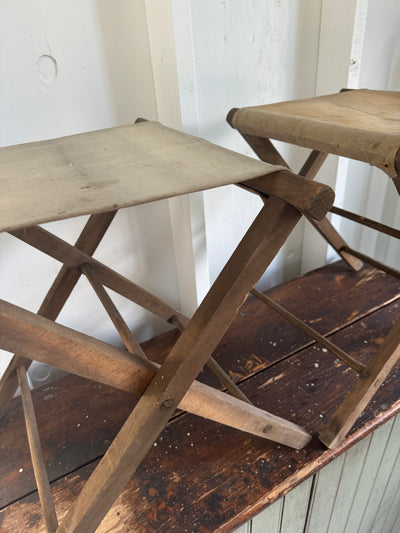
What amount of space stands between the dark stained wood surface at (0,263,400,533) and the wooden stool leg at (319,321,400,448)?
0.10ft

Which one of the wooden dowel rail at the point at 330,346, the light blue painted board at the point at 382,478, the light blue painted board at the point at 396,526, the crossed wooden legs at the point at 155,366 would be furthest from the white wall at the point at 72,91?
the light blue painted board at the point at 396,526

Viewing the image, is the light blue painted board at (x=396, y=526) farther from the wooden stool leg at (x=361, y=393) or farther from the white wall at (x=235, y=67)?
the white wall at (x=235, y=67)

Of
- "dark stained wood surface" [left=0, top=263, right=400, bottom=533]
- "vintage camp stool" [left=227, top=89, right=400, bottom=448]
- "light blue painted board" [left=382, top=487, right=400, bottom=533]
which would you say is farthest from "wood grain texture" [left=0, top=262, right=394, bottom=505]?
"light blue painted board" [left=382, top=487, right=400, bottom=533]

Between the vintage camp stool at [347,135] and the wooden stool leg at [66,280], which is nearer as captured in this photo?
the vintage camp stool at [347,135]

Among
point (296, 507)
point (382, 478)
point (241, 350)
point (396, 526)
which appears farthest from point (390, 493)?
point (241, 350)

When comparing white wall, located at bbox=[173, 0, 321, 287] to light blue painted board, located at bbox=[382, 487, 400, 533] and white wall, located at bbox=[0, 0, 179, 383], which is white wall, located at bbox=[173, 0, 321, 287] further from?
light blue painted board, located at bbox=[382, 487, 400, 533]

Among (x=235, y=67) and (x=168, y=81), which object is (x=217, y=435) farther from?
(x=235, y=67)

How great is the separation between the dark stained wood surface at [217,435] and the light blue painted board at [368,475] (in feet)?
0.21

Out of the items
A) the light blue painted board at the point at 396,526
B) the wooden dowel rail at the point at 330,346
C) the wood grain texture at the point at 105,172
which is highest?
the wood grain texture at the point at 105,172

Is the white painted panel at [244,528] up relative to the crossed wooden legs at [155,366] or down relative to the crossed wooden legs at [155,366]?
down

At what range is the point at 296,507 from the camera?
0.72 metres

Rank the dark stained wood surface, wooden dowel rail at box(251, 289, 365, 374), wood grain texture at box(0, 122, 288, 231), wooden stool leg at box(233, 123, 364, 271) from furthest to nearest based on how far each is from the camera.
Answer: wooden stool leg at box(233, 123, 364, 271) < wooden dowel rail at box(251, 289, 365, 374) < the dark stained wood surface < wood grain texture at box(0, 122, 288, 231)

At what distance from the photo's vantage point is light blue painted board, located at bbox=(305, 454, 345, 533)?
727 mm

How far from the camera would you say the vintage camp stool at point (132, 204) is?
40cm
